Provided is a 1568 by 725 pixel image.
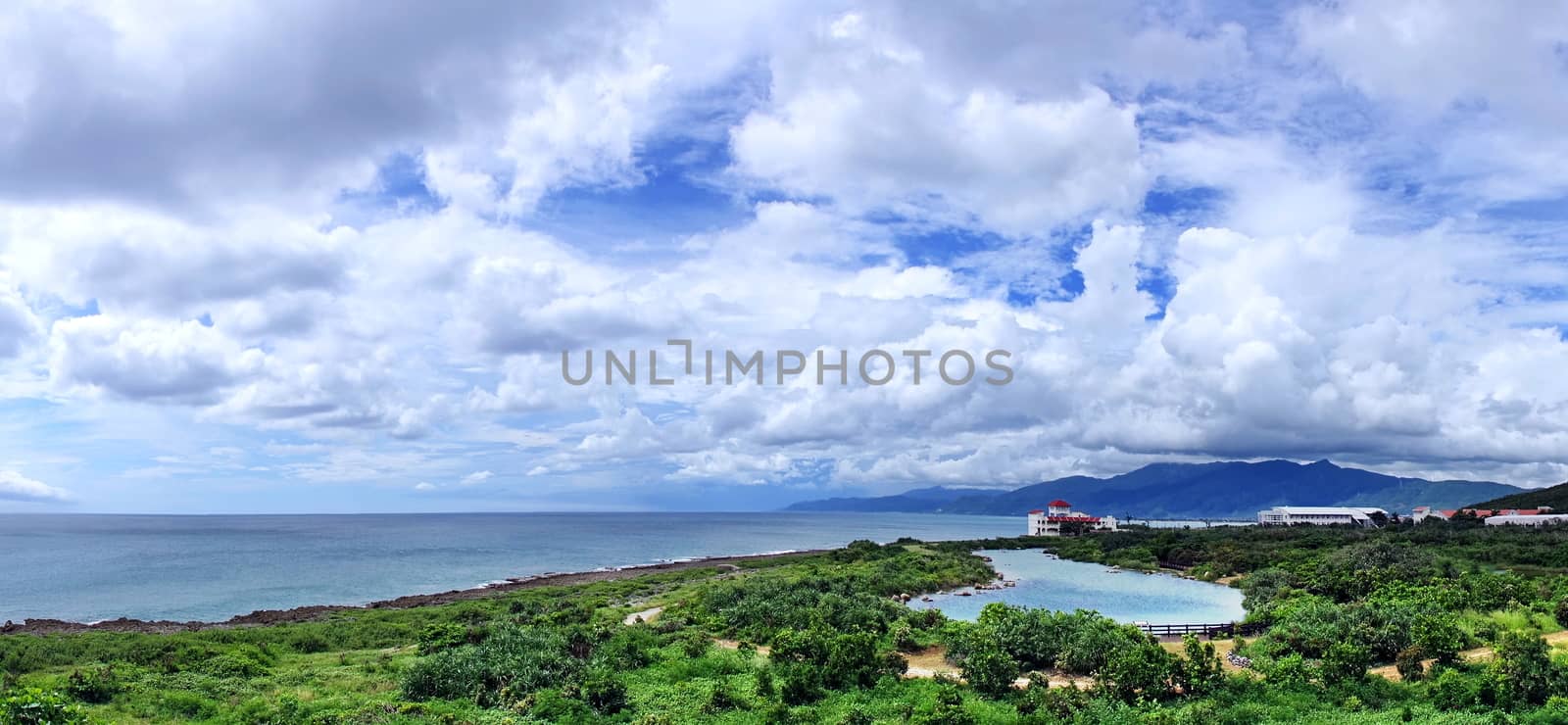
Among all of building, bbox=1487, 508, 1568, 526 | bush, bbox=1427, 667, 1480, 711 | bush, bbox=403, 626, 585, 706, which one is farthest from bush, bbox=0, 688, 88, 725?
building, bbox=1487, 508, 1568, 526

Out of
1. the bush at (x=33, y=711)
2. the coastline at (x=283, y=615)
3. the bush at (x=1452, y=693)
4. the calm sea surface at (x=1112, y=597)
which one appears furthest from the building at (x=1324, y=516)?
the bush at (x=33, y=711)

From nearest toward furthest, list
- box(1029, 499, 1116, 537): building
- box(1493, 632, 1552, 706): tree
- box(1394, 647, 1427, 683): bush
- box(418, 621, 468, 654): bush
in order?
box(1493, 632, 1552, 706): tree, box(1394, 647, 1427, 683): bush, box(418, 621, 468, 654): bush, box(1029, 499, 1116, 537): building

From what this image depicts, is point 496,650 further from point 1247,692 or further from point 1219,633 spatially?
point 1219,633

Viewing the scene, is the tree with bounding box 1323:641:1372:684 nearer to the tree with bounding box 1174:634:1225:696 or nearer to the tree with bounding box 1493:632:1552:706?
the tree with bounding box 1174:634:1225:696

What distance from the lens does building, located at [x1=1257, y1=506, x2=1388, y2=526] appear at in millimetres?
121875

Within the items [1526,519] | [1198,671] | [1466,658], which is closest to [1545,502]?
[1526,519]

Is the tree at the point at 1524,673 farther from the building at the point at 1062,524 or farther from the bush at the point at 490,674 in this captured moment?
the building at the point at 1062,524

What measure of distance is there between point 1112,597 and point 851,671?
102 ft

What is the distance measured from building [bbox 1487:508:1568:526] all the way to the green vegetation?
274ft

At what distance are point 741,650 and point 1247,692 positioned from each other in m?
12.4

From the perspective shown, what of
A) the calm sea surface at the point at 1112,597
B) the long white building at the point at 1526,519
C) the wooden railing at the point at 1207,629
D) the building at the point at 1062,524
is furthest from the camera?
the building at the point at 1062,524

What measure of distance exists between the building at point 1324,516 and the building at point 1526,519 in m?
13.5

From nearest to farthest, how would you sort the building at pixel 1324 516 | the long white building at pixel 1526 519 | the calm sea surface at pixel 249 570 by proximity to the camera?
1. the calm sea surface at pixel 249 570
2. the long white building at pixel 1526 519
3. the building at pixel 1324 516

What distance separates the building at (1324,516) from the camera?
4798 inches
